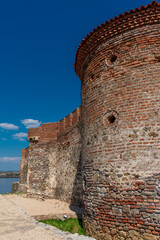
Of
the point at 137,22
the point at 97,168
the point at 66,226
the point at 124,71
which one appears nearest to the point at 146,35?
the point at 137,22

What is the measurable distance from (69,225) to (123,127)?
13.0ft

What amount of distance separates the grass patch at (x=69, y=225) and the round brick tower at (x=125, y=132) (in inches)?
30.2

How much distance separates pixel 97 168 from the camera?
5398mm

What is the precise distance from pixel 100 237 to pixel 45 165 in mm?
9043

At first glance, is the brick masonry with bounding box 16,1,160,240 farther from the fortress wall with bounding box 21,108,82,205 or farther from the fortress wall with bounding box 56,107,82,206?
the fortress wall with bounding box 21,108,82,205

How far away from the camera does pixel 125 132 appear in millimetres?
4898

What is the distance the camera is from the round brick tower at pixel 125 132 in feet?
14.5

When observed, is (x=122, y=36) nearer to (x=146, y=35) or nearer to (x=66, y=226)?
(x=146, y=35)

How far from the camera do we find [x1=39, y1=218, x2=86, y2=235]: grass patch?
622 cm

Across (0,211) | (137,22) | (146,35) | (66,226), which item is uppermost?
(137,22)

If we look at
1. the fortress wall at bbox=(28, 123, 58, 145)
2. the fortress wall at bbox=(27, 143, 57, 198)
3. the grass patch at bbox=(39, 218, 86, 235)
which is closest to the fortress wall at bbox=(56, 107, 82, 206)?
the fortress wall at bbox=(27, 143, 57, 198)

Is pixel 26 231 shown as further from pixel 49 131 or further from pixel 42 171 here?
pixel 49 131

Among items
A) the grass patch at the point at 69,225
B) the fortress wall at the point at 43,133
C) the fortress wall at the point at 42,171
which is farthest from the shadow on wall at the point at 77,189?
the fortress wall at the point at 43,133

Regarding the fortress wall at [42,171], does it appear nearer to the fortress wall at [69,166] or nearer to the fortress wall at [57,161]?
the fortress wall at [57,161]
